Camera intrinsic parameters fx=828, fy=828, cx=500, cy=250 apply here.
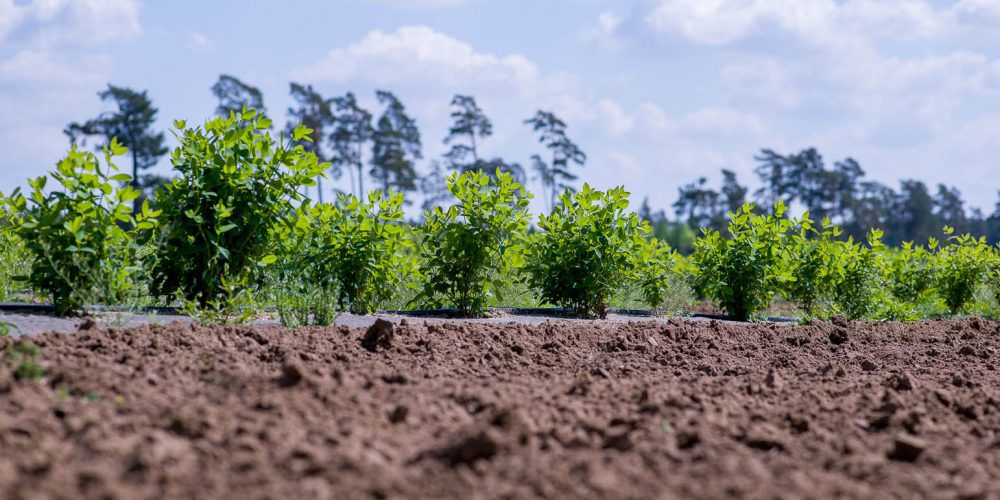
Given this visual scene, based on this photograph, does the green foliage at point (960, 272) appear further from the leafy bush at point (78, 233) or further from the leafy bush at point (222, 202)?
the leafy bush at point (78, 233)

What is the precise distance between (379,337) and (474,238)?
7.96 ft

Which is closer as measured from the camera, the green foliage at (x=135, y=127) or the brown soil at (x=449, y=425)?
the brown soil at (x=449, y=425)

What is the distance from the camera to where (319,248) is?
703cm

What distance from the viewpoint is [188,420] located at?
2.93 meters

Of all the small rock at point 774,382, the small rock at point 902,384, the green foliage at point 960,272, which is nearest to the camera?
the small rock at point 774,382

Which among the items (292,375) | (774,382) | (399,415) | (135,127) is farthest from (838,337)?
(135,127)

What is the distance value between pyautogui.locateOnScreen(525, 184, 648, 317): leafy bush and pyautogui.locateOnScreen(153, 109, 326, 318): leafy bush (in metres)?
2.89

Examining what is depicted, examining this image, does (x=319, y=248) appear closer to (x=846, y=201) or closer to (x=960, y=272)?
(x=960, y=272)

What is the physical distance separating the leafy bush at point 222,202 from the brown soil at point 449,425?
1209 millimetres

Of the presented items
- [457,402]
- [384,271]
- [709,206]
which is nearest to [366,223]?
[384,271]

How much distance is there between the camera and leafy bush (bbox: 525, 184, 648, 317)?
813cm

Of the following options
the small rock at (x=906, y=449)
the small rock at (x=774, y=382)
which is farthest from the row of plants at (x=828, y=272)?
the small rock at (x=906, y=449)

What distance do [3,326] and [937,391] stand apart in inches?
201

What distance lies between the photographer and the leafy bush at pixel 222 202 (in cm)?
611
